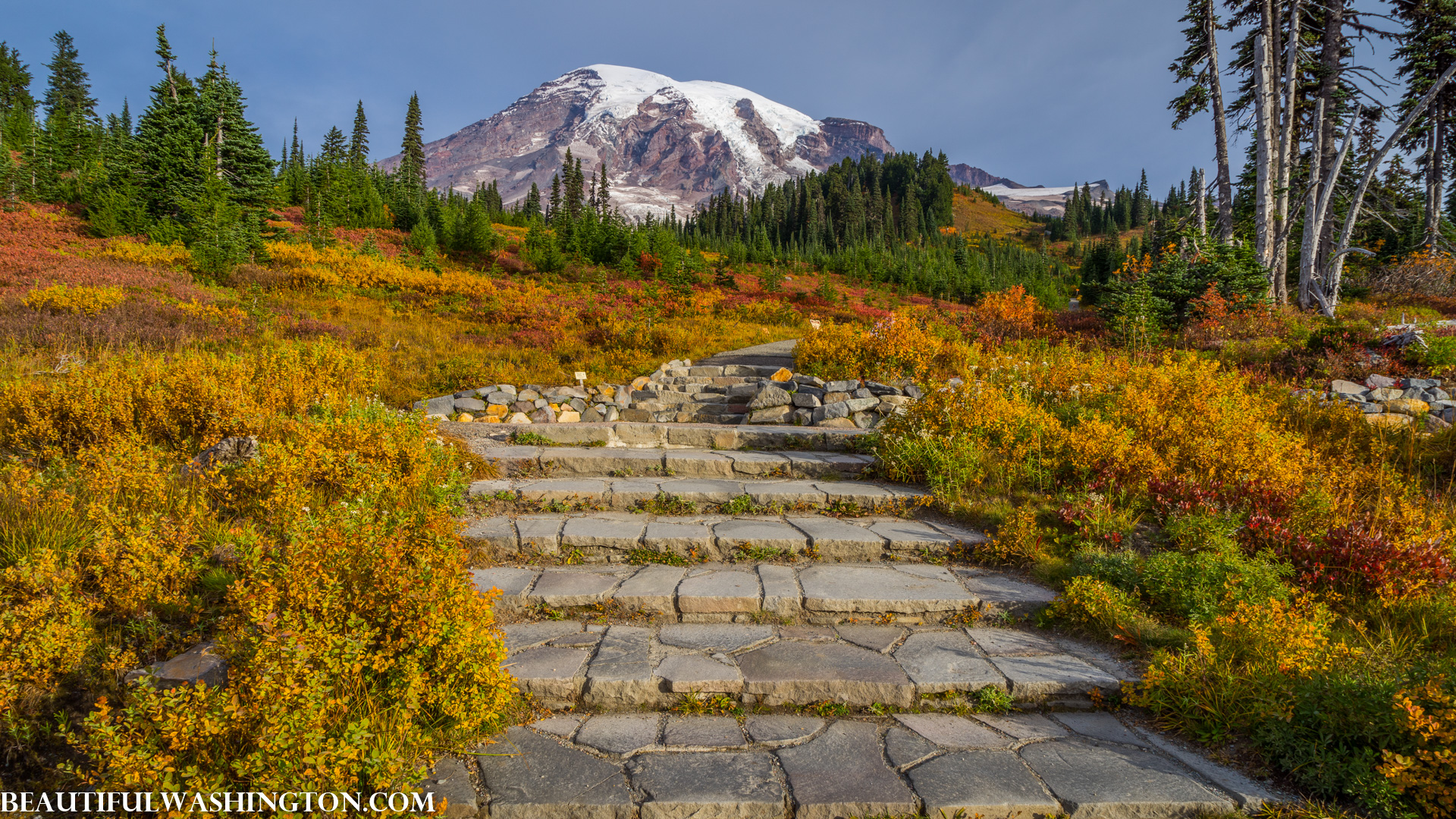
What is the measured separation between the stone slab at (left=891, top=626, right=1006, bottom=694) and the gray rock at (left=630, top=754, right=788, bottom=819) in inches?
34.8

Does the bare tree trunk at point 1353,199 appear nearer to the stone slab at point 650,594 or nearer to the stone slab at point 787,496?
the stone slab at point 787,496

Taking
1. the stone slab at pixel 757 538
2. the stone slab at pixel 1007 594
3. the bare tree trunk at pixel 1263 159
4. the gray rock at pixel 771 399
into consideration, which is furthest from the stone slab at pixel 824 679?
the bare tree trunk at pixel 1263 159

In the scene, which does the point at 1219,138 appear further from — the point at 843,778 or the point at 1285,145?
the point at 843,778

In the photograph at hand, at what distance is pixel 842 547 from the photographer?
154 inches

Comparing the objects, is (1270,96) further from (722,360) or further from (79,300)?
(79,300)

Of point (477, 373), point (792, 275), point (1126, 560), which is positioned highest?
point (792, 275)

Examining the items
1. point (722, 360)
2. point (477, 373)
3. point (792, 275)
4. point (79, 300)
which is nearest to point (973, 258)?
point (792, 275)

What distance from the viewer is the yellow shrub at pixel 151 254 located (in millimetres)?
16261

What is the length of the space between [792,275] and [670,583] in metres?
31.2

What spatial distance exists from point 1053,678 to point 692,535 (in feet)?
7.11

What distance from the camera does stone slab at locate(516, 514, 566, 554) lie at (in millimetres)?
3779

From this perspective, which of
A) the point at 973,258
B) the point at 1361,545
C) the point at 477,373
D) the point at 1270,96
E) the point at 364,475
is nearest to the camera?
the point at 1361,545

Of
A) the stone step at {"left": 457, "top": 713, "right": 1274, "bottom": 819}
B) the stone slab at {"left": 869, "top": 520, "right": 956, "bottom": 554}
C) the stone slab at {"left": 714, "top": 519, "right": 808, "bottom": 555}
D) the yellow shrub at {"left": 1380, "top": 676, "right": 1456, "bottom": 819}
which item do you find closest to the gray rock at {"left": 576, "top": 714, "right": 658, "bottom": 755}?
the stone step at {"left": 457, "top": 713, "right": 1274, "bottom": 819}

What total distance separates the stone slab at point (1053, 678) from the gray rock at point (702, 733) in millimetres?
1297
